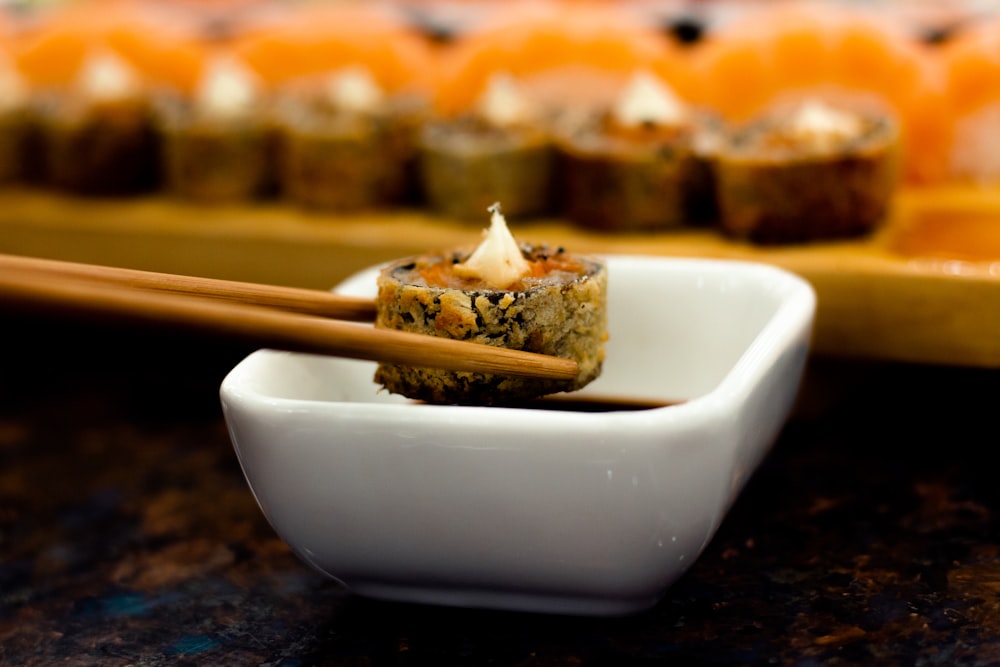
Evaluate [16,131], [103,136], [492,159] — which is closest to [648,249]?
[492,159]

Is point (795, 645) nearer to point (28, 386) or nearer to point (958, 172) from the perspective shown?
point (958, 172)

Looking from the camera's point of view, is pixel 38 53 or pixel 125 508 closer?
pixel 125 508

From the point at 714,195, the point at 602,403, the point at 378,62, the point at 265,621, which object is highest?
the point at 378,62

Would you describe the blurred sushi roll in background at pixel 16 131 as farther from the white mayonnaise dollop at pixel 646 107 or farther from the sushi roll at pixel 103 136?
the white mayonnaise dollop at pixel 646 107

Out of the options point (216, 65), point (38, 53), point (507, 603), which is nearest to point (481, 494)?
point (507, 603)

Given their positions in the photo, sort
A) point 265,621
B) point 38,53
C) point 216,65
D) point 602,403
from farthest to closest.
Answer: point 38,53 < point 216,65 < point 602,403 < point 265,621

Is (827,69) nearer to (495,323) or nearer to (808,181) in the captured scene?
(808,181)
